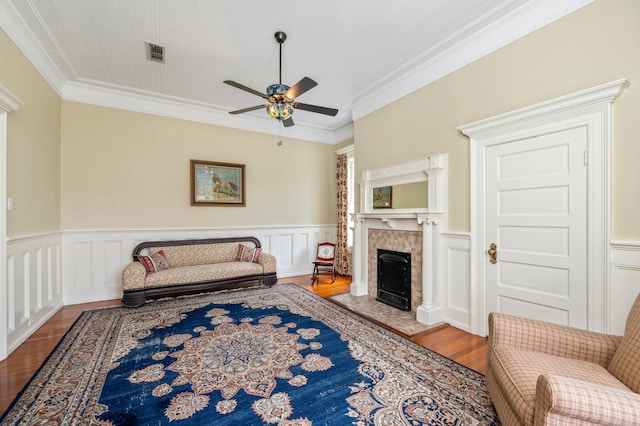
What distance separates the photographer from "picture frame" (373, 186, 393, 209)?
13.7 feet

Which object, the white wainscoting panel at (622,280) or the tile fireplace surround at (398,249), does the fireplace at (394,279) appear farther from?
the white wainscoting panel at (622,280)

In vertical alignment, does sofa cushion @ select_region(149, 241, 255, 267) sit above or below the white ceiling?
below

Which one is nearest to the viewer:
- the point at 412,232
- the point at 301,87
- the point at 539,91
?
the point at 539,91

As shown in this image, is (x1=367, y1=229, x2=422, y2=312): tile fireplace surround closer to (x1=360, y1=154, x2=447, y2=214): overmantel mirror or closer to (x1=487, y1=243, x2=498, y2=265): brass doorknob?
(x1=360, y1=154, x2=447, y2=214): overmantel mirror

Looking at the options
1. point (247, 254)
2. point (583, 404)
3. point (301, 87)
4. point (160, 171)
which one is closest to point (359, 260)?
point (247, 254)

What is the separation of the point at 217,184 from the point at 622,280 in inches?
212

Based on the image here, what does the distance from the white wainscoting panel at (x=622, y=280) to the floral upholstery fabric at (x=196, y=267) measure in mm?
4210

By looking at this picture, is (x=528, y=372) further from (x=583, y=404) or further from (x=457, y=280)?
(x=457, y=280)

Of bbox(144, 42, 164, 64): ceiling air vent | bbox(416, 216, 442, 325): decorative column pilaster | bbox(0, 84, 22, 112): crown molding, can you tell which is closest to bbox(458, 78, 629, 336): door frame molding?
bbox(416, 216, 442, 325): decorative column pilaster

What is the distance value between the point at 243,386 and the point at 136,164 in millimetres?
4116

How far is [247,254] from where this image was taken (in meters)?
5.04

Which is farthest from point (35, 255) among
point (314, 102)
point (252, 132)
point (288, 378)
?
point (314, 102)

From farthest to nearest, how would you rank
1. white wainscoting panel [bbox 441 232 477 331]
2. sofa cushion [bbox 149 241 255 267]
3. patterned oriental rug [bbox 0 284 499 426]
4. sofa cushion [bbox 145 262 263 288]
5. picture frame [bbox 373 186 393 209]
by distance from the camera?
sofa cushion [bbox 149 241 255 267] → picture frame [bbox 373 186 393 209] → sofa cushion [bbox 145 262 263 288] → white wainscoting panel [bbox 441 232 477 331] → patterned oriental rug [bbox 0 284 499 426]

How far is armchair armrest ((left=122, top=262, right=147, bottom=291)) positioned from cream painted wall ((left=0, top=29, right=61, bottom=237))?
3.52 ft
